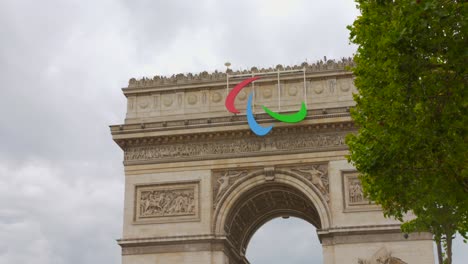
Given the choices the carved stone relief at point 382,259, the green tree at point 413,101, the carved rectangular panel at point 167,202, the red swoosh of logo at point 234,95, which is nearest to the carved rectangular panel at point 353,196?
the carved stone relief at point 382,259

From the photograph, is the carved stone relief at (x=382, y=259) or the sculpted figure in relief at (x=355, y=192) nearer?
the carved stone relief at (x=382, y=259)

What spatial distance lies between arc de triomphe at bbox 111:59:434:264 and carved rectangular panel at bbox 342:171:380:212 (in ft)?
0.15

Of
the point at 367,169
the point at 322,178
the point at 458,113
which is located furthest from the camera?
the point at 322,178

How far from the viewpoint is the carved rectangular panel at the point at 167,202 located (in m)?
35.3

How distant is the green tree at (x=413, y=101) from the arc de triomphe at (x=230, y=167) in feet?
47.7

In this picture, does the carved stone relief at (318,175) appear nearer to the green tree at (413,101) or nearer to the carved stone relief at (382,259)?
the carved stone relief at (382,259)

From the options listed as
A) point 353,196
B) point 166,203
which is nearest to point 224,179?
point 166,203

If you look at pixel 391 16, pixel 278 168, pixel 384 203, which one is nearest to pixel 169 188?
pixel 278 168

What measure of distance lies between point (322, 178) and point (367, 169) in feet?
55.1

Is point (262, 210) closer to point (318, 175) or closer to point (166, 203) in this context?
point (318, 175)

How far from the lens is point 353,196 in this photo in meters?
34.4

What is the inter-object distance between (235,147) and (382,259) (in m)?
8.76

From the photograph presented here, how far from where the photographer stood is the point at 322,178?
3494cm

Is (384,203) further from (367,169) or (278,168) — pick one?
(278,168)
